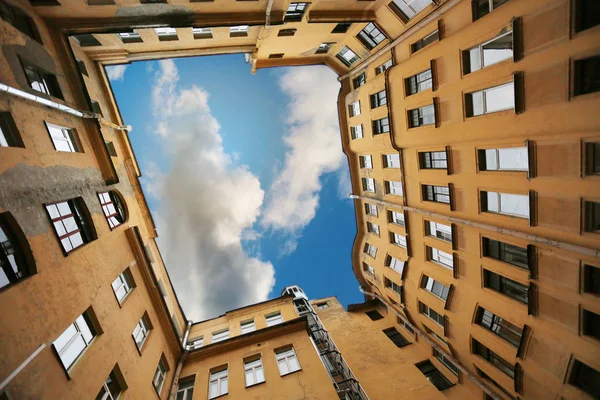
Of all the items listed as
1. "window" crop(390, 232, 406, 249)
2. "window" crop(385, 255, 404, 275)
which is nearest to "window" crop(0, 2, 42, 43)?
"window" crop(390, 232, 406, 249)

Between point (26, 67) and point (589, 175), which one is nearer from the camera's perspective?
point (589, 175)

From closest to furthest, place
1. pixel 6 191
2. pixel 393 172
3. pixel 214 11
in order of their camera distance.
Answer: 1. pixel 6 191
2. pixel 214 11
3. pixel 393 172

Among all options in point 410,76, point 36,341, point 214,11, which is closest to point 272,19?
point 214,11

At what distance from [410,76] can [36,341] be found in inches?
870

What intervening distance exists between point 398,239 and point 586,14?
670 inches

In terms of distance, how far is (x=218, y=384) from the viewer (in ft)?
59.4

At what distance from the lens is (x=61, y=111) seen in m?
13.3

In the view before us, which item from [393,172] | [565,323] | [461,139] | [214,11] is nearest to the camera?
[565,323]

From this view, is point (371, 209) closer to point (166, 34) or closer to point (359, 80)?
point (359, 80)

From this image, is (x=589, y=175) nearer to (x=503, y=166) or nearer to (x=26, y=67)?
(x=503, y=166)

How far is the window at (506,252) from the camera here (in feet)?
42.7

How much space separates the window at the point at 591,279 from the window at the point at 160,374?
2093 cm

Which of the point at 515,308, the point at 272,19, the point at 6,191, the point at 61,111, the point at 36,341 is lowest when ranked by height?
the point at 515,308

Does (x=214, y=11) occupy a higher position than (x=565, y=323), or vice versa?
(x=214, y=11)
